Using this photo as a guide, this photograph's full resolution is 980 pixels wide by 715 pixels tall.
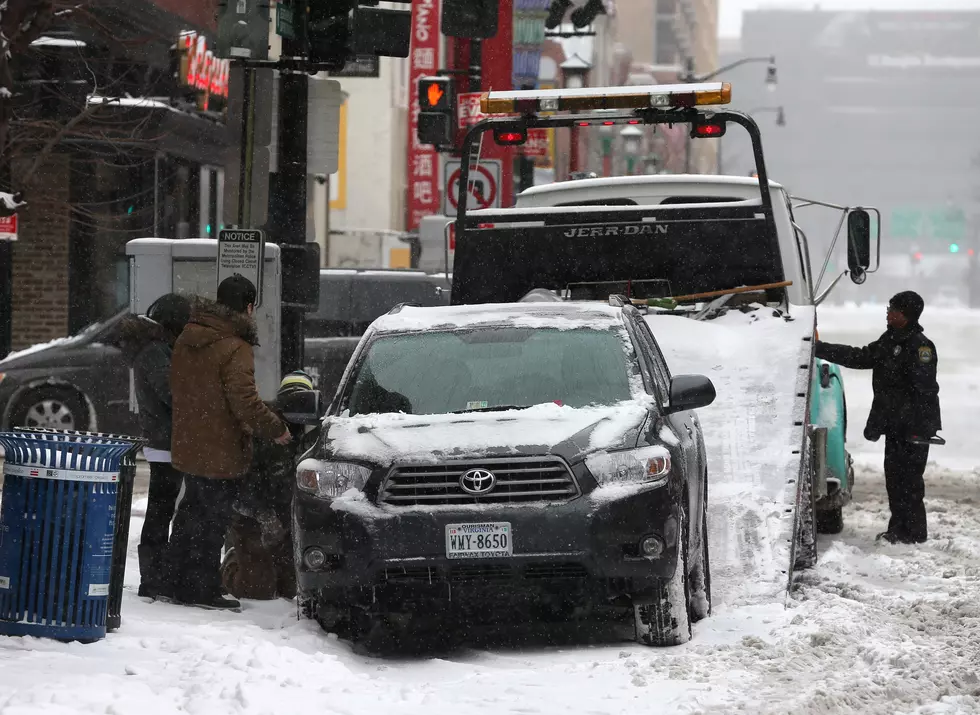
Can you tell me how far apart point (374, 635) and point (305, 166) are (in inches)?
154

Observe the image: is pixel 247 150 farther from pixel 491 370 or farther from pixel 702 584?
pixel 702 584

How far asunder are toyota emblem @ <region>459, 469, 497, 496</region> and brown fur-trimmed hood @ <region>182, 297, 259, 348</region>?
1654 mm

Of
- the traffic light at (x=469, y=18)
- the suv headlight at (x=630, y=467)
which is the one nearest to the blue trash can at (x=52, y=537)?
the suv headlight at (x=630, y=467)

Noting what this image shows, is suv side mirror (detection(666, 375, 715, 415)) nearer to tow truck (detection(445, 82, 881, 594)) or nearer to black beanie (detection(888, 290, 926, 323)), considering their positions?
tow truck (detection(445, 82, 881, 594))

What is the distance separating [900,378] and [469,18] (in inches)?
201

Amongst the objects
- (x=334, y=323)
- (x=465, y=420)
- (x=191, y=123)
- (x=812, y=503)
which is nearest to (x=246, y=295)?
(x=465, y=420)

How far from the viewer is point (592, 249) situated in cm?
1277

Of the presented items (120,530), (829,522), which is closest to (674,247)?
(829,522)

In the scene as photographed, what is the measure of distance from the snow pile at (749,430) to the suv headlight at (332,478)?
218cm

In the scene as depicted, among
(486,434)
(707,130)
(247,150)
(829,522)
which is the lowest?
(829,522)

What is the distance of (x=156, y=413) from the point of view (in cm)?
915

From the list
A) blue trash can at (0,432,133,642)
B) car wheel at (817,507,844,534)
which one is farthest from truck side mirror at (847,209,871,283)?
blue trash can at (0,432,133,642)

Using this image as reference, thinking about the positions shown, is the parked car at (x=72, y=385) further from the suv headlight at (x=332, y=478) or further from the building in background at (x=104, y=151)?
the suv headlight at (x=332, y=478)

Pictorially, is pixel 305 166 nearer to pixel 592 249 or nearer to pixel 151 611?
pixel 592 249
